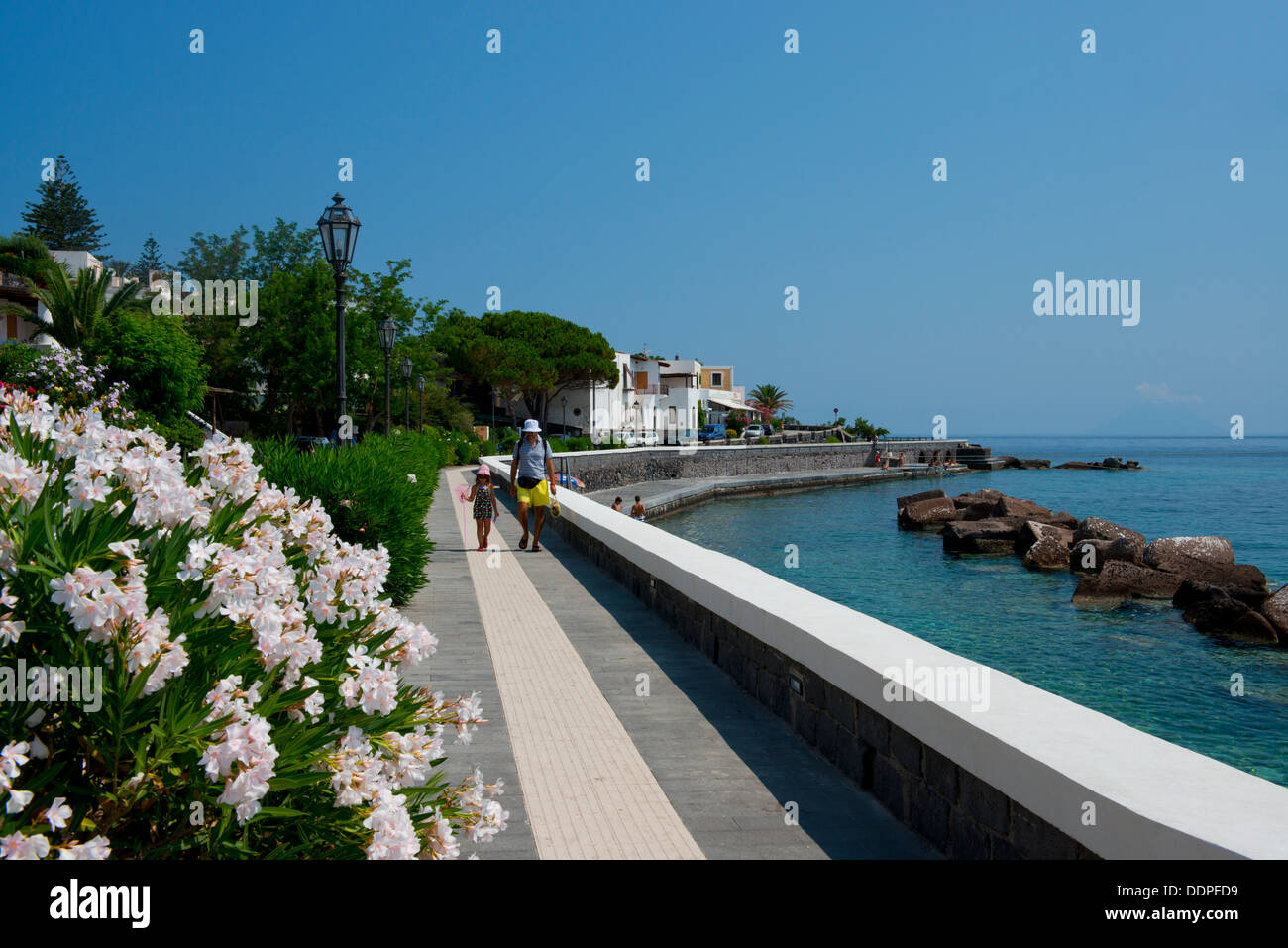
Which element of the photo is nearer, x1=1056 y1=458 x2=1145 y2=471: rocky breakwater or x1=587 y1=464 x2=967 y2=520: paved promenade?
x1=587 y1=464 x2=967 y2=520: paved promenade

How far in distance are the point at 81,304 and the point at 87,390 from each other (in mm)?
24175

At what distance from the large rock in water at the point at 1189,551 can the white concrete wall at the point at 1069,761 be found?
64.9ft

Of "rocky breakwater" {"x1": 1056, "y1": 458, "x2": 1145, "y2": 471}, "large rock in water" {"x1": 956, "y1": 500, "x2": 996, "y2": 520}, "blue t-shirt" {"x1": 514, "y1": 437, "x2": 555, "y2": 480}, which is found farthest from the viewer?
"rocky breakwater" {"x1": 1056, "y1": 458, "x2": 1145, "y2": 471}

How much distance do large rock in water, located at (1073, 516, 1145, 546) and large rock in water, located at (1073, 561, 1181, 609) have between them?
4.11 meters

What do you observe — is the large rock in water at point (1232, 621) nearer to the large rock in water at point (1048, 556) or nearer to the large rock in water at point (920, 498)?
the large rock in water at point (1048, 556)

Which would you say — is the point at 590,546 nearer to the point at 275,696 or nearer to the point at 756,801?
the point at 756,801

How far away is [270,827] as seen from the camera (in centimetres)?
274

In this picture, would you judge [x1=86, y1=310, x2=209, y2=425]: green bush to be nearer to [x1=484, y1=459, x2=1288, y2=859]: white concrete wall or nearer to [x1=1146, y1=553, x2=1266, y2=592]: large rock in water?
[x1=1146, y1=553, x2=1266, y2=592]: large rock in water

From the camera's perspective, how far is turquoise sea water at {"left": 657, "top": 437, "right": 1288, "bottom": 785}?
1273 cm

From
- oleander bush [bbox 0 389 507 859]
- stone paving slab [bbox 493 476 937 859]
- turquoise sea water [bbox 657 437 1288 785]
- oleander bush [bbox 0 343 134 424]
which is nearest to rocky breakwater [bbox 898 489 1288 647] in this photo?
turquoise sea water [bbox 657 437 1288 785]

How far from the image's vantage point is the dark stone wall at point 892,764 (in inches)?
131

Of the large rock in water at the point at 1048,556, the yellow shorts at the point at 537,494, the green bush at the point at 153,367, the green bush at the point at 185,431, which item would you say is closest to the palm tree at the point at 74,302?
the green bush at the point at 153,367

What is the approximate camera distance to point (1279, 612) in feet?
56.6
